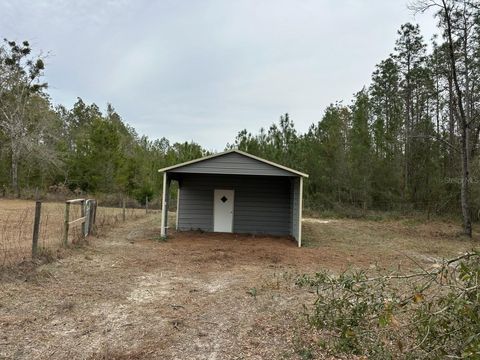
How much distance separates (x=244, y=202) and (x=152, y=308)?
801cm

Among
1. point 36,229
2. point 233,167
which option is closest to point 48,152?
point 233,167

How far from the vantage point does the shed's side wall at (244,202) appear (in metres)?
12.4

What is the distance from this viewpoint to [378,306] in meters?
2.16

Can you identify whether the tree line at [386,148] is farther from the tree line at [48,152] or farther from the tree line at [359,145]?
the tree line at [48,152]

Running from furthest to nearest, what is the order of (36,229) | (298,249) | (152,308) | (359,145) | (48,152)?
1. (48,152)
2. (359,145)
3. (298,249)
4. (36,229)
5. (152,308)

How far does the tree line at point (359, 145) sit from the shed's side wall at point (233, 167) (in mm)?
8067

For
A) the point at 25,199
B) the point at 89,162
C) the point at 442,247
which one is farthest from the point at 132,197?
the point at 442,247

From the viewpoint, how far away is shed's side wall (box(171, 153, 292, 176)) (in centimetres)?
1031

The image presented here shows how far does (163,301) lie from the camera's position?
493cm

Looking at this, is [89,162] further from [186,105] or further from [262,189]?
[262,189]

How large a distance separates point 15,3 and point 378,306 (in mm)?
12750

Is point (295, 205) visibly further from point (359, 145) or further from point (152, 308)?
point (359, 145)

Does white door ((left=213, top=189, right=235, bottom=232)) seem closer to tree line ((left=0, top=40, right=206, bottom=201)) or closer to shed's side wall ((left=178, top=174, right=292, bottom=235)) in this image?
shed's side wall ((left=178, top=174, right=292, bottom=235))

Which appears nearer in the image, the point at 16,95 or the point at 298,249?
the point at 298,249
